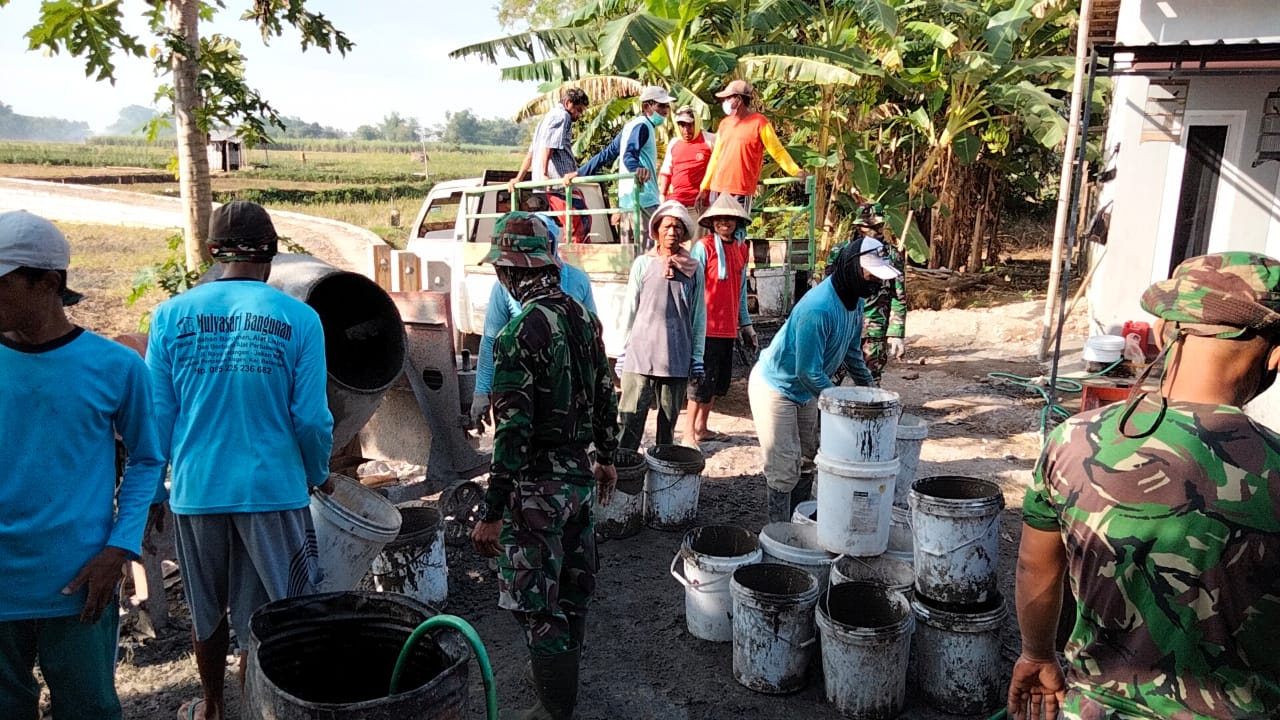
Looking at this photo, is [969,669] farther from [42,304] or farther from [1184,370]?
[42,304]

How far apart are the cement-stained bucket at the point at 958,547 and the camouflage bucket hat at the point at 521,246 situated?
2.04m

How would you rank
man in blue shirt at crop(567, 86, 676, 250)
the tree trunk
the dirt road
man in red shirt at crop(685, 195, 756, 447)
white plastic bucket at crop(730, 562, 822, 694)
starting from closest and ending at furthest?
white plastic bucket at crop(730, 562, 822, 694) → the tree trunk → man in red shirt at crop(685, 195, 756, 447) → man in blue shirt at crop(567, 86, 676, 250) → the dirt road

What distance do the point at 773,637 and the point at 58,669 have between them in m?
2.62

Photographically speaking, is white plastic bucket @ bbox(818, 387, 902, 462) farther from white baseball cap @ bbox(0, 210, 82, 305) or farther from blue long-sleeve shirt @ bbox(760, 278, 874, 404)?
white baseball cap @ bbox(0, 210, 82, 305)

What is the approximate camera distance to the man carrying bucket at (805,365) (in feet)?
14.5

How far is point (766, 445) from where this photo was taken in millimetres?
4816

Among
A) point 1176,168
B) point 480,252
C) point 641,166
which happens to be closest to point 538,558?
point 641,166

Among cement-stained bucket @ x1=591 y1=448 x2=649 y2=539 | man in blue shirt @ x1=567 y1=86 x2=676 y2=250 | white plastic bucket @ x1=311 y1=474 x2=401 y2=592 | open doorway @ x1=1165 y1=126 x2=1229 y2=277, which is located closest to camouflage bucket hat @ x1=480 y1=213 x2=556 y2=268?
white plastic bucket @ x1=311 y1=474 x2=401 y2=592

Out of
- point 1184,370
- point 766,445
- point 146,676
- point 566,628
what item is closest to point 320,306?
point 146,676

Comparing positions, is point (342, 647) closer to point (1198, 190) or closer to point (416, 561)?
point (416, 561)

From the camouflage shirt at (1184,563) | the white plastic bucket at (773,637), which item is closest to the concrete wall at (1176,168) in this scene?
the white plastic bucket at (773,637)

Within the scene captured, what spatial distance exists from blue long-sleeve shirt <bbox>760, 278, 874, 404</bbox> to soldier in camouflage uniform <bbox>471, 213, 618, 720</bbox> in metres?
1.61

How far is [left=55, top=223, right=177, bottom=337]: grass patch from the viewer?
12930 mm

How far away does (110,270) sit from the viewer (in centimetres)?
1706
